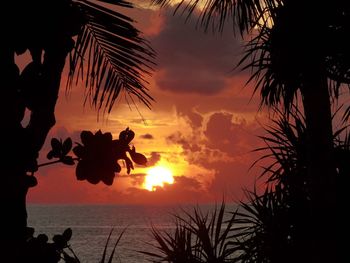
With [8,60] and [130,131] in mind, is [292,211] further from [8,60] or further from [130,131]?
[8,60]

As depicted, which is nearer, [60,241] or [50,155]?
[60,241]

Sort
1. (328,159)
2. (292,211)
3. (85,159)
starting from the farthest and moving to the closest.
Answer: (292,211)
(328,159)
(85,159)

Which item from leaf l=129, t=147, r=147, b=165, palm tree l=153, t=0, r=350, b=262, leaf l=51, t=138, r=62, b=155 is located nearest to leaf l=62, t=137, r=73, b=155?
leaf l=51, t=138, r=62, b=155

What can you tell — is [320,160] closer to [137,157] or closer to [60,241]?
[137,157]

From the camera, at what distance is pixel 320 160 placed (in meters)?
5.83

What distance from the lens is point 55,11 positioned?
229 cm

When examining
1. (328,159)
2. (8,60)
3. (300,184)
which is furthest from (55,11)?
(300,184)

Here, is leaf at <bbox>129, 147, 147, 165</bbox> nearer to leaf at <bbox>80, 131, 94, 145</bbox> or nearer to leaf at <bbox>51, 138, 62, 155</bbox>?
leaf at <bbox>80, 131, 94, 145</bbox>

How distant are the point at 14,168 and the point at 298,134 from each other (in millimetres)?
5709

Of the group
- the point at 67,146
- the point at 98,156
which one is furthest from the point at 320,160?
the point at 67,146

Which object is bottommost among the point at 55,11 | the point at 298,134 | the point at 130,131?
the point at 130,131

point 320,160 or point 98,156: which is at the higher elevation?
point 320,160

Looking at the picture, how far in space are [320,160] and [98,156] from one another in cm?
357

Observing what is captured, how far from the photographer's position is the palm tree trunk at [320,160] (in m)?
5.81
